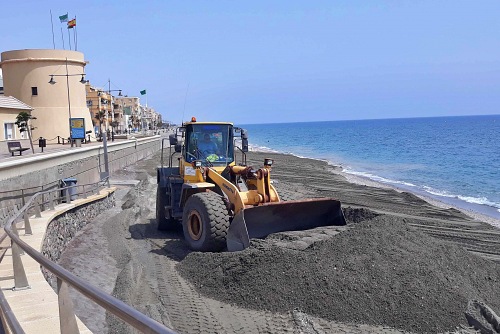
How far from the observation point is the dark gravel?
22.7ft

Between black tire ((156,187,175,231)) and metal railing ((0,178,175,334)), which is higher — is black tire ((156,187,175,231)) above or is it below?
below

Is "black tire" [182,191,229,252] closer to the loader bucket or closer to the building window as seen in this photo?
the loader bucket

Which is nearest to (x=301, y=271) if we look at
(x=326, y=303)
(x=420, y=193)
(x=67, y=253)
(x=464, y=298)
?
(x=326, y=303)

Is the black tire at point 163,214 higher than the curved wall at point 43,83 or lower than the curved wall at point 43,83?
lower

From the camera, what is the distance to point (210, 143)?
11.8 m

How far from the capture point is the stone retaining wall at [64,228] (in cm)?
955

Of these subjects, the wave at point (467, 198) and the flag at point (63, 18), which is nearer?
the wave at point (467, 198)

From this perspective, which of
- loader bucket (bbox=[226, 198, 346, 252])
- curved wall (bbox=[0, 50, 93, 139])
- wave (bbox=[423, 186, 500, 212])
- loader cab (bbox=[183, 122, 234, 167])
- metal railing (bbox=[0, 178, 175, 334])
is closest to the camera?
metal railing (bbox=[0, 178, 175, 334])

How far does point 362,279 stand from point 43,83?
3796 centimetres

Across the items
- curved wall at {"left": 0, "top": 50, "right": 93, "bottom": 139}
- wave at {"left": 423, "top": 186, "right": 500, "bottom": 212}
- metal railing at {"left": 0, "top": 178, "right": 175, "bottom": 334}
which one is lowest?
wave at {"left": 423, "top": 186, "right": 500, "bottom": 212}

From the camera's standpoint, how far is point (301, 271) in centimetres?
775

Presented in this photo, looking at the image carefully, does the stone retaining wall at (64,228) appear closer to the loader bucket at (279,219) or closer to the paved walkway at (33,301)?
the paved walkway at (33,301)

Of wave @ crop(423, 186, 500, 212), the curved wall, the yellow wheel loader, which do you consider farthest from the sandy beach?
the curved wall

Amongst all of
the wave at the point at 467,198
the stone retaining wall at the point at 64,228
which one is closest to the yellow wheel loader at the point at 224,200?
the stone retaining wall at the point at 64,228
